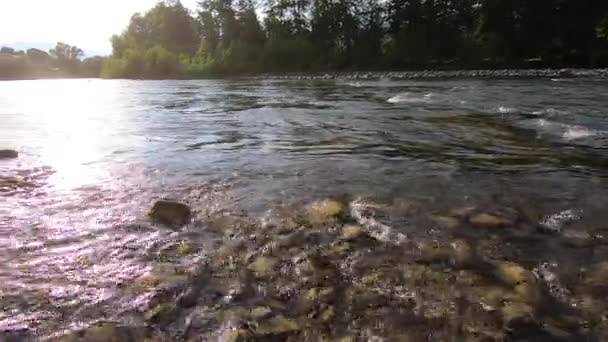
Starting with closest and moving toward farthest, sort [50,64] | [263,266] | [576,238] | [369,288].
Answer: [369,288] < [263,266] < [576,238] < [50,64]

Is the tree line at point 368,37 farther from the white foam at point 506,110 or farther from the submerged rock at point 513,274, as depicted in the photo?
the submerged rock at point 513,274

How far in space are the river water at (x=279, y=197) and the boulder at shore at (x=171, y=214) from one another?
0.40ft

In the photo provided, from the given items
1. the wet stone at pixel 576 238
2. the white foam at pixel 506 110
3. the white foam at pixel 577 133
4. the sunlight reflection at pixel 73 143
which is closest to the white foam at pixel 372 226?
the wet stone at pixel 576 238

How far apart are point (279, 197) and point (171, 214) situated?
126cm

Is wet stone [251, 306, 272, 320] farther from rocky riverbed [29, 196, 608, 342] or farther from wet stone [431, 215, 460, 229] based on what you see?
wet stone [431, 215, 460, 229]

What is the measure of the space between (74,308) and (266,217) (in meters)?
2.12

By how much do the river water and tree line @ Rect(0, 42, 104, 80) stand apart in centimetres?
9415

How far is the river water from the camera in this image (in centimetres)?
327

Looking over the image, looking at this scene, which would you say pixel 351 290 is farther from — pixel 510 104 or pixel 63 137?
pixel 510 104

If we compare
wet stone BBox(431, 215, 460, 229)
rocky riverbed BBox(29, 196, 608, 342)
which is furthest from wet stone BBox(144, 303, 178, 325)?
wet stone BBox(431, 215, 460, 229)

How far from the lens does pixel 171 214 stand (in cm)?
498

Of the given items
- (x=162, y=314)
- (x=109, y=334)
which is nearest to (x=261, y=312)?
(x=162, y=314)

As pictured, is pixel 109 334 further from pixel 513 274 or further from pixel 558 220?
pixel 558 220

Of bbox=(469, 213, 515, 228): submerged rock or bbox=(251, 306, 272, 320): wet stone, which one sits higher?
bbox=(469, 213, 515, 228): submerged rock
